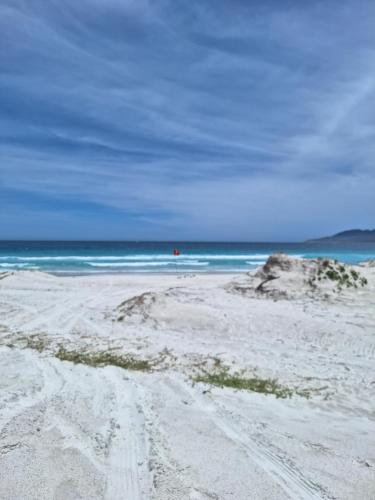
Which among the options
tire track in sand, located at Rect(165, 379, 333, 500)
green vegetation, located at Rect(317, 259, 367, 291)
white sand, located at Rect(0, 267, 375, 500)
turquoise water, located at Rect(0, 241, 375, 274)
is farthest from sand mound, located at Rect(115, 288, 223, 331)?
turquoise water, located at Rect(0, 241, 375, 274)

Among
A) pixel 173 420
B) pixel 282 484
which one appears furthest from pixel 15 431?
pixel 282 484

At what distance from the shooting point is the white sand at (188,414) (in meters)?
2.69

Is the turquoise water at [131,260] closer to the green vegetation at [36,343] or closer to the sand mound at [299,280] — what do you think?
the sand mound at [299,280]

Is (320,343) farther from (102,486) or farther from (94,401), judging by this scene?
(102,486)

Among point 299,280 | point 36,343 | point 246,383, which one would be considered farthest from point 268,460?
point 299,280

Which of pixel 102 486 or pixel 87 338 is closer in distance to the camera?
pixel 102 486

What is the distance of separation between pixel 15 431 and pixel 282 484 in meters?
2.56

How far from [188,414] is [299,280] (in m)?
8.58

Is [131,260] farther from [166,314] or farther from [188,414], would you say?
[188,414]

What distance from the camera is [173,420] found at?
370 cm

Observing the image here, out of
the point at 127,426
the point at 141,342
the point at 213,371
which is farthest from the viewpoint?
the point at 141,342

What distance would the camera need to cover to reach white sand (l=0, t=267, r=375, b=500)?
8.83 ft

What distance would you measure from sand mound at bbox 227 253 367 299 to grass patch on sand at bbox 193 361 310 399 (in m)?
6.06

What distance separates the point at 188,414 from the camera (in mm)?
3846
